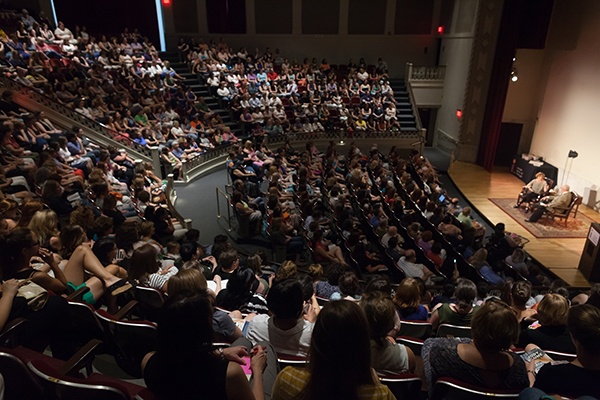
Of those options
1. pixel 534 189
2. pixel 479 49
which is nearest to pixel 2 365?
pixel 534 189

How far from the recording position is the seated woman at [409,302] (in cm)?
307

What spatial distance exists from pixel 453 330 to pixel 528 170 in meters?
10.5

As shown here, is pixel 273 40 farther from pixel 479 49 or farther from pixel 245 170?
pixel 245 170

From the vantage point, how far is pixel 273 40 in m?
16.1

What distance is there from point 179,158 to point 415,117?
8967 millimetres

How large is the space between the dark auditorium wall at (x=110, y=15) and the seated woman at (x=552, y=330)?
52.7ft

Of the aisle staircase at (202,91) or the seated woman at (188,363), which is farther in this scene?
the aisle staircase at (202,91)

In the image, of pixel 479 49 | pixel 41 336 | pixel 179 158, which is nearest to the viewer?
pixel 41 336

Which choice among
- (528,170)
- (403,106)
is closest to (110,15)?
(403,106)

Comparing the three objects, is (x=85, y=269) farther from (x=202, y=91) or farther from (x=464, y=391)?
(x=202, y=91)

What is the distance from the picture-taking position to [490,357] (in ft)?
6.33

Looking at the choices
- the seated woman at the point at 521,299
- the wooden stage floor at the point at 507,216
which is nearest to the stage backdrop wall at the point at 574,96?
the wooden stage floor at the point at 507,216

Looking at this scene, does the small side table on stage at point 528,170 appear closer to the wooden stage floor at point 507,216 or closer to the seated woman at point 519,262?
the wooden stage floor at point 507,216

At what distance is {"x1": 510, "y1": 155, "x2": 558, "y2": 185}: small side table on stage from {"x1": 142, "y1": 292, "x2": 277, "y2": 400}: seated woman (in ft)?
39.7
